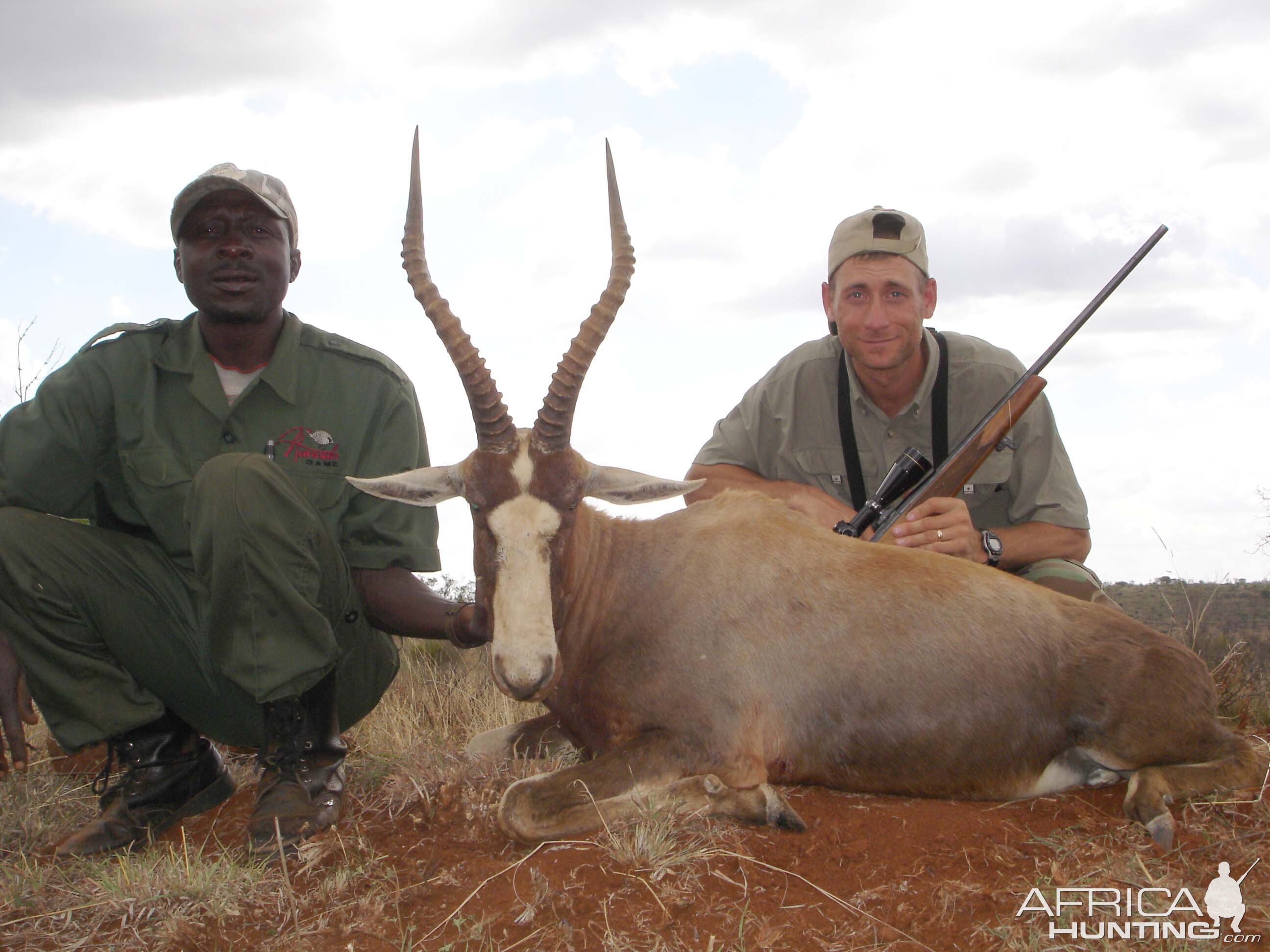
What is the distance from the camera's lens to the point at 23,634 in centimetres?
416

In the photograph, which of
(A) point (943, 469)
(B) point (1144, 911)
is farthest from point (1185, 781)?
(A) point (943, 469)

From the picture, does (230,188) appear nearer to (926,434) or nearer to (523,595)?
(523,595)

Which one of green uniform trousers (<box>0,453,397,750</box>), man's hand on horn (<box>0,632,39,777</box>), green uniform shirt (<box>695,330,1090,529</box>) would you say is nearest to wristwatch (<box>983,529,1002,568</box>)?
green uniform shirt (<box>695,330,1090,529</box>)

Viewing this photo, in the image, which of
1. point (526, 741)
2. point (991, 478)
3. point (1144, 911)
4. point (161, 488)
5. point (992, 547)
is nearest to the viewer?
point (1144, 911)

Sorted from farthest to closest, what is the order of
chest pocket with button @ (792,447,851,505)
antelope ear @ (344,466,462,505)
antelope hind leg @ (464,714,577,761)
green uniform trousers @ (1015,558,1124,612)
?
chest pocket with button @ (792,447,851,505), green uniform trousers @ (1015,558,1124,612), antelope hind leg @ (464,714,577,761), antelope ear @ (344,466,462,505)

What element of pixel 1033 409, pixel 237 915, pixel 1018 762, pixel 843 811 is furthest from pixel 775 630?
pixel 1033 409

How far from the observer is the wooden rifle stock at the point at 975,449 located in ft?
18.2

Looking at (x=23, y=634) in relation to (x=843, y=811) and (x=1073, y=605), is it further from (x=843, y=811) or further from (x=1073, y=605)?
(x=1073, y=605)

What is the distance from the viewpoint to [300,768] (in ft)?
13.7

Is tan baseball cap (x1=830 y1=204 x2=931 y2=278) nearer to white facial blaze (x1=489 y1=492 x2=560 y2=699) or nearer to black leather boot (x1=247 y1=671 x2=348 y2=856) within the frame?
white facial blaze (x1=489 y1=492 x2=560 y2=699)

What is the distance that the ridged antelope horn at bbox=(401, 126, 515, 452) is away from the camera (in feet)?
13.8

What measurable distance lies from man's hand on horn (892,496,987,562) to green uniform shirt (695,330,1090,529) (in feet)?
2.70

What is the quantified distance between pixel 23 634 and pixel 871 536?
3.88 meters

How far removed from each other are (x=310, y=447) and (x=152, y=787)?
5.07 ft
